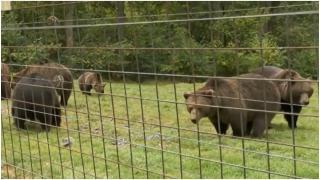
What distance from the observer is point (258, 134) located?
907 centimetres

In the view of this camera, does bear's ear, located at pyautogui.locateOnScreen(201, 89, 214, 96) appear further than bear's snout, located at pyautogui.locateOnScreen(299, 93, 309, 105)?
No

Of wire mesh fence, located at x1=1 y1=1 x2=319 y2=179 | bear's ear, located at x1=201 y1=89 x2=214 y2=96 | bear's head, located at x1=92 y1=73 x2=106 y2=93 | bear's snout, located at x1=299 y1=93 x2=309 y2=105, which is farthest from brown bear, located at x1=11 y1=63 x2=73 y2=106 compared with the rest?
bear's snout, located at x1=299 y1=93 x2=309 y2=105

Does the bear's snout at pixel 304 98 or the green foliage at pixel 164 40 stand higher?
the green foliage at pixel 164 40

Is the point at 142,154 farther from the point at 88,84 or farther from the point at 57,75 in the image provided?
the point at 57,75

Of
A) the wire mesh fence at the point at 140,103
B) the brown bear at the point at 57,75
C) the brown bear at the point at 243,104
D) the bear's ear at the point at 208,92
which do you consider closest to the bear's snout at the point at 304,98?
the wire mesh fence at the point at 140,103

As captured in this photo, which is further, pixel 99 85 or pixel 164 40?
pixel 164 40

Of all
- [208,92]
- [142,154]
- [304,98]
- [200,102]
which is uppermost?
[208,92]

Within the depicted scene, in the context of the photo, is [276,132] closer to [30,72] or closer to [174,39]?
[30,72]

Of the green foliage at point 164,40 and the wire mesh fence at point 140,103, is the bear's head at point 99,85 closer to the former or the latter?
the wire mesh fence at point 140,103

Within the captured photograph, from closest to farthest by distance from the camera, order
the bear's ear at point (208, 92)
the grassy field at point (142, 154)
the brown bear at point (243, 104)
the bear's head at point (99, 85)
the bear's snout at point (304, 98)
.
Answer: the grassy field at point (142, 154) < the bear's head at point (99, 85) < the bear's ear at point (208, 92) < the brown bear at point (243, 104) < the bear's snout at point (304, 98)

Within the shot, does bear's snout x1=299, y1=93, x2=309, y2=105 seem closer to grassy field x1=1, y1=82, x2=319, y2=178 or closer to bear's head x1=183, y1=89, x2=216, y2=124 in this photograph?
grassy field x1=1, y1=82, x2=319, y2=178

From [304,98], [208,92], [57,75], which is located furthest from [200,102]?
[304,98]

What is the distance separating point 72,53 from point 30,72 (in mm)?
4356

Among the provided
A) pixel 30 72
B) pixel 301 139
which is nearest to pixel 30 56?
pixel 30 72
